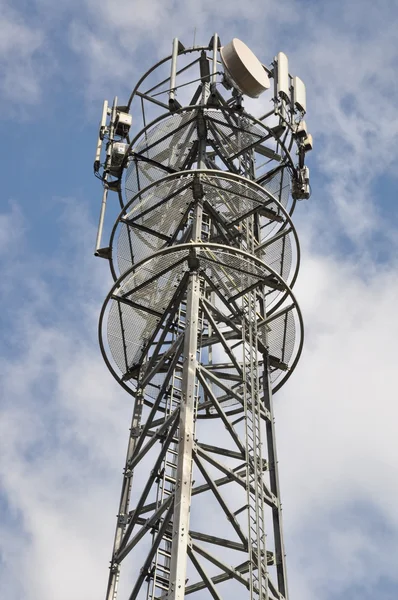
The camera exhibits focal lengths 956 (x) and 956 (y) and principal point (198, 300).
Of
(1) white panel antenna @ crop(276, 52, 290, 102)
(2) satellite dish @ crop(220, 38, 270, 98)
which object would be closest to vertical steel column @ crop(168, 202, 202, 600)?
(2) satellite dish @ crop(220, 38, 270, 98)

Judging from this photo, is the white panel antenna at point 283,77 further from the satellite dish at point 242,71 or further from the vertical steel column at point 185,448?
the vertical steel column at point 185,448

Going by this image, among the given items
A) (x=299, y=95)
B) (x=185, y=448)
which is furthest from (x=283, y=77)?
(x=185, y=448)

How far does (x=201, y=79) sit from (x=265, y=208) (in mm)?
3875

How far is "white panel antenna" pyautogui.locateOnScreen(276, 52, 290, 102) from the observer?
24719 millimetres

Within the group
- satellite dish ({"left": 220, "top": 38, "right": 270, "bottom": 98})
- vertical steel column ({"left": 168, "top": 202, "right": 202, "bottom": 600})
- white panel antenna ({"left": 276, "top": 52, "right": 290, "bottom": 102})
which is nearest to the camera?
vertical steel column ({"left": 168, "top": 202, "right": 202, "bottom": 600})

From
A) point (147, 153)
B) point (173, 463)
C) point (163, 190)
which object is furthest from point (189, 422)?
point (147, 153)

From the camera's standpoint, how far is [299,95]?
25.2 metres

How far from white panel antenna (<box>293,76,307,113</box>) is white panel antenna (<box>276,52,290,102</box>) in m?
0.21

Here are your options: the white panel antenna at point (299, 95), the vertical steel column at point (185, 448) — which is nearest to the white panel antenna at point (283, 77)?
the white panel antenna at point (299, 95)

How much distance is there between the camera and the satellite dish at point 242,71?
23.5 metres

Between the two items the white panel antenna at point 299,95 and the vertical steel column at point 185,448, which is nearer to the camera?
the vertical steel column at point 185,448

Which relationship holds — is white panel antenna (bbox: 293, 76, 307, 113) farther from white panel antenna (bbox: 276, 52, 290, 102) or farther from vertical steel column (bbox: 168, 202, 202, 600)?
vertical steel column (bbox: 168, 202, 202, 600)

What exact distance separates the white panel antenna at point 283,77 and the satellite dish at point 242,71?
3.08 feet

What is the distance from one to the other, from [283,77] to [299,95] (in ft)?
2.12
